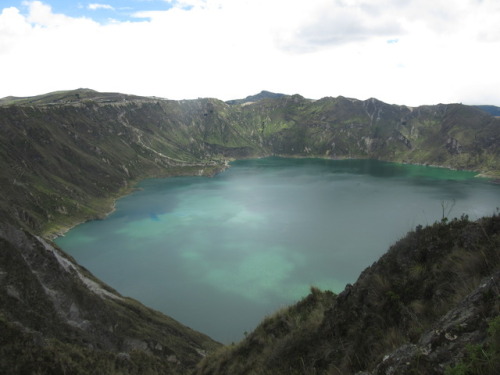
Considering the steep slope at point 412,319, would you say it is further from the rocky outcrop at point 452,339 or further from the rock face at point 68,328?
the rock face at point 68,328

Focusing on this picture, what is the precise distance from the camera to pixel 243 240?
85125 millimetres

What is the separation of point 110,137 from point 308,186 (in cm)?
11359

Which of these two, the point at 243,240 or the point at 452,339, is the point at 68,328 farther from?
the point at 243,240

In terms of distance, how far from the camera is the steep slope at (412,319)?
21.1 ft

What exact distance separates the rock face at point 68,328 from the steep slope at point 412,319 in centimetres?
796

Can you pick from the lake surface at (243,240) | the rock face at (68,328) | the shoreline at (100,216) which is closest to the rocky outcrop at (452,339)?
the lake surface at (243,240)

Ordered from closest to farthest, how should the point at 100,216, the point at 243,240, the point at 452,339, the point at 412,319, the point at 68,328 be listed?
1. the point at 452,339
2. the point at 412,319
3. the point at 68,328
4. the point at 243,240
5. the point at 100,216

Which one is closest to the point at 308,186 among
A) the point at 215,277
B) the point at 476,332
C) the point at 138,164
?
the point at 138,164

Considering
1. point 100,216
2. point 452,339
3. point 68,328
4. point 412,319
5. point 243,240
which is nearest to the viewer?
point 452,339

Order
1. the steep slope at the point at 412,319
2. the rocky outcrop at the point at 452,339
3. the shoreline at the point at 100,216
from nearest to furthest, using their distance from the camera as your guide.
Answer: the rocky outcrop at the point at 452,339 < the steep slope at the point at 412,319 < the shoreline at the point at 100,216

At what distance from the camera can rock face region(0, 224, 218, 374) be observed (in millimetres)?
14352

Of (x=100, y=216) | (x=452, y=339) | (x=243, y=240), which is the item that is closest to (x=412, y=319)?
(x=452, y=339)

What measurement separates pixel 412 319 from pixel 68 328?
978 inches

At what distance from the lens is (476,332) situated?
20.6 feet
